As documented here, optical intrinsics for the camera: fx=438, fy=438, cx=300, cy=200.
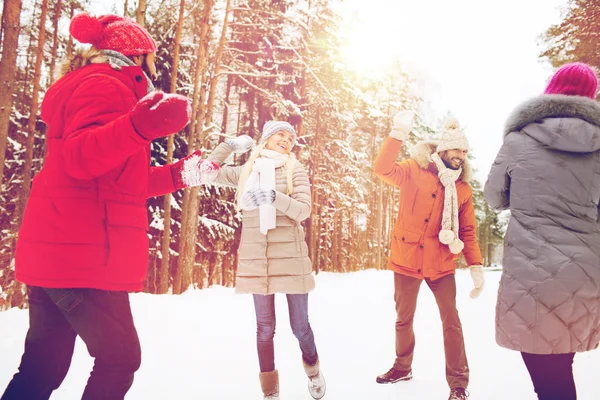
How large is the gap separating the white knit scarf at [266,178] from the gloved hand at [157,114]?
1.65 metres

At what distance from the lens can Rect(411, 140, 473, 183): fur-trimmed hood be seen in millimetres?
4434

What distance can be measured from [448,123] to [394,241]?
1.32m

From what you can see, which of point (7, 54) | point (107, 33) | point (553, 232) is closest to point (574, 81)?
point (553, 232)

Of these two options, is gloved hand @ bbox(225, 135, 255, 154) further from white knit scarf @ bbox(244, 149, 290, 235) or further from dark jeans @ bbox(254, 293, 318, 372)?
dark jeans @ bbox(254, 293, 318, 372)

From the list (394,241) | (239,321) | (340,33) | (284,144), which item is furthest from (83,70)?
(340,33)

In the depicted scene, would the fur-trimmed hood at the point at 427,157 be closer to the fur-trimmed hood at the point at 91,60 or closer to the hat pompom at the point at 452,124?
the hat pompom at the point at 452,124

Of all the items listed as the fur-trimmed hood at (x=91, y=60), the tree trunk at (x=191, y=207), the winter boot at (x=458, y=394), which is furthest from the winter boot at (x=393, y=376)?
the tree trunk at (x=191, y=207)

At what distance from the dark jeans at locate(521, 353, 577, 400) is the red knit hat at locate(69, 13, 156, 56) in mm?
2932

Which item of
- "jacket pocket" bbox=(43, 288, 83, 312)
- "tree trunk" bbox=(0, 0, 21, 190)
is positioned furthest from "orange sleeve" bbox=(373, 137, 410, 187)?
"tree trunk" bbox=(0, 0, 21, 190)

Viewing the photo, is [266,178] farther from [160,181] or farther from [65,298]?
[65,298]

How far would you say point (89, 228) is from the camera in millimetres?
2107

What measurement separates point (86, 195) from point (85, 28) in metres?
0.91

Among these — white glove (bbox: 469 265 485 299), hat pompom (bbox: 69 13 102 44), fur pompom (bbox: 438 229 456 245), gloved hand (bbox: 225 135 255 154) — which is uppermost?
hat pompom (bbox: 69 13 102 44)

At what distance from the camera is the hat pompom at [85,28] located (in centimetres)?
231
